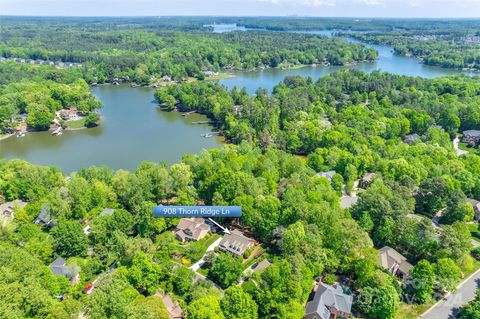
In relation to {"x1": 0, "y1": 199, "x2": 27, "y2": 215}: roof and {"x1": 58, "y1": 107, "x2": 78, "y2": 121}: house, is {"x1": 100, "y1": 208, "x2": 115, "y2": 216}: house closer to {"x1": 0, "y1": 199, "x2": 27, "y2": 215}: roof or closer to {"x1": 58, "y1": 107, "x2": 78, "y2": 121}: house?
{"x1": 0, "y1": 199, "x2": 27, "y2": 215}: roof

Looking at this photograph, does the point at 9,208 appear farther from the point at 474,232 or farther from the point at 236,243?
the point at 474,232

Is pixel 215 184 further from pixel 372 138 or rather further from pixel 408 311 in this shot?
pixel 372 138

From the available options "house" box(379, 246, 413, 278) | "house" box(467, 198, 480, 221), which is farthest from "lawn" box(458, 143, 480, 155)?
"house" box(379, 246, 413, 278)

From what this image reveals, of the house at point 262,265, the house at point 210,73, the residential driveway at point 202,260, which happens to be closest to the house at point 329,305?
the house at point 262,265

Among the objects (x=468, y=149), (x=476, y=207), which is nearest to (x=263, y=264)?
(x=476, y=207)

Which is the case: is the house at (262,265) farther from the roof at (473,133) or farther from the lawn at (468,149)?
the roof at (473,133)

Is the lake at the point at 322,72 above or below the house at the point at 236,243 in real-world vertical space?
above
